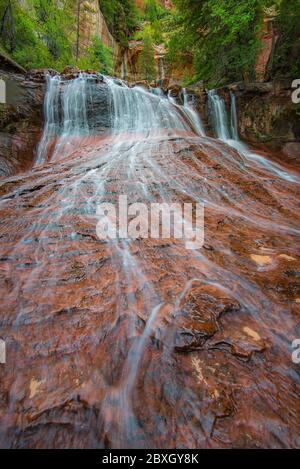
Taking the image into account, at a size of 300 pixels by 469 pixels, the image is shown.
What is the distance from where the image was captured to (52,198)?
13.2 feet

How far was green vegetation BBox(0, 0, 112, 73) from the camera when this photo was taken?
34.7ft

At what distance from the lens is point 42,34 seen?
13.0 m

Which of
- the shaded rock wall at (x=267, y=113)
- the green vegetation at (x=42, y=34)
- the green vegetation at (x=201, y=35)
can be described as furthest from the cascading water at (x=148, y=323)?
the green vegetation at (x=42, y=34)

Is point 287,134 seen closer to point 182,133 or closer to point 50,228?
point 182,133

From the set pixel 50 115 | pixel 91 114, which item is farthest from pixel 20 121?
pixel 91 114

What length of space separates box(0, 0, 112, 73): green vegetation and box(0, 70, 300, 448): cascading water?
1058 centimetres

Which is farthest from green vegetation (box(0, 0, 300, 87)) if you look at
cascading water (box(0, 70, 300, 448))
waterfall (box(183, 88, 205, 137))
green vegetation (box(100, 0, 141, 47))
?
green vegetation (box(100, 0, 141, 47))

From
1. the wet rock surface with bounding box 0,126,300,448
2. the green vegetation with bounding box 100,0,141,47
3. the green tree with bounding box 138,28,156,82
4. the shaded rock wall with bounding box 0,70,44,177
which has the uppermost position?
the green vegetation with bounding box 100,0,141,47

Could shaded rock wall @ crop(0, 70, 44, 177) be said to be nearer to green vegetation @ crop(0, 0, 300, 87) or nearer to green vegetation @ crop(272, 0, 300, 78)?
green vegetation @ crop(0, 0, 300, 87)

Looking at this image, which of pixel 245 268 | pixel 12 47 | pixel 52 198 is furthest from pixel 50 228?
pixel 12 47

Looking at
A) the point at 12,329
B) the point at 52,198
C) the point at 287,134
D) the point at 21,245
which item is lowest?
the point at 12,329

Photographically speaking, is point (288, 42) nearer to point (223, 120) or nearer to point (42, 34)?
point (223, 120)

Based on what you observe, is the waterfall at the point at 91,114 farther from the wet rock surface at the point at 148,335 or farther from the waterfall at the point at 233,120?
the wet rock surface at the point at 148,335
